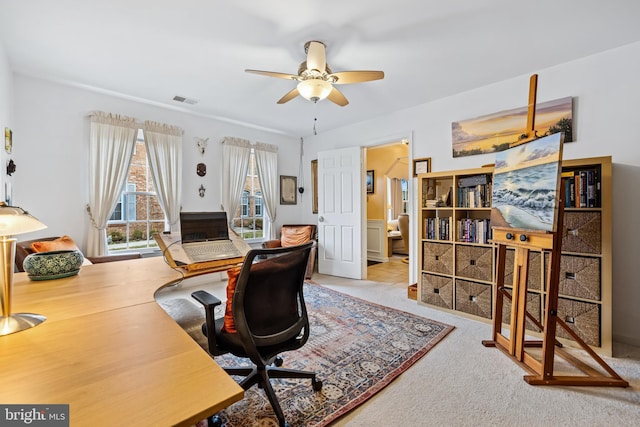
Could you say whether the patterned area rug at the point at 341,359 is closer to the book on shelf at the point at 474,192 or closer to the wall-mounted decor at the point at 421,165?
the book on shelf at the point at 474,192

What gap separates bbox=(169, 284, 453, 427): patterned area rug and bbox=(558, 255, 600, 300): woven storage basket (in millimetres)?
1002

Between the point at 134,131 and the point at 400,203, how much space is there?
575 cm

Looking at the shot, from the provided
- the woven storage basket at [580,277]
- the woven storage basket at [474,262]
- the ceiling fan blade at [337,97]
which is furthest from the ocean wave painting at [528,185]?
the ceiling fan blade at [337,97]

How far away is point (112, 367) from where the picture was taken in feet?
2.47

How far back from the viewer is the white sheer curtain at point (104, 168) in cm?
332

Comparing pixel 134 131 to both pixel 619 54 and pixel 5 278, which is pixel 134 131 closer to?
pixel 5 278

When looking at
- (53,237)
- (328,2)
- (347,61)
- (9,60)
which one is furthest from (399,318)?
(9,60)

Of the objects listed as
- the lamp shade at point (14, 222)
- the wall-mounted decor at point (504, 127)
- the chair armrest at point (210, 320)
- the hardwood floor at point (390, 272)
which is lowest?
the hardwood floor at point (390, 272)

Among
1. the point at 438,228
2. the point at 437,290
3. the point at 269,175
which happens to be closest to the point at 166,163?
the point at 269,175

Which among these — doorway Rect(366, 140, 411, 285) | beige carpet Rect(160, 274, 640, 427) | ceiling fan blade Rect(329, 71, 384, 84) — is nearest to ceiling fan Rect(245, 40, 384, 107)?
ceiling fan blade Rect(329, 71, 384, 84)

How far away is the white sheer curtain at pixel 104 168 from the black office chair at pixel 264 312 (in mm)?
2616

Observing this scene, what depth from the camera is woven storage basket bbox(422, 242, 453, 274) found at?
3.02m

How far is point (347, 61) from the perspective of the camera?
2.66 metres

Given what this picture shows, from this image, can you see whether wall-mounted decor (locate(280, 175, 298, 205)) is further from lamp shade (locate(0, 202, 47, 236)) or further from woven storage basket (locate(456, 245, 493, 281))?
lamp shade (locate(0, 202, 47, 236))
